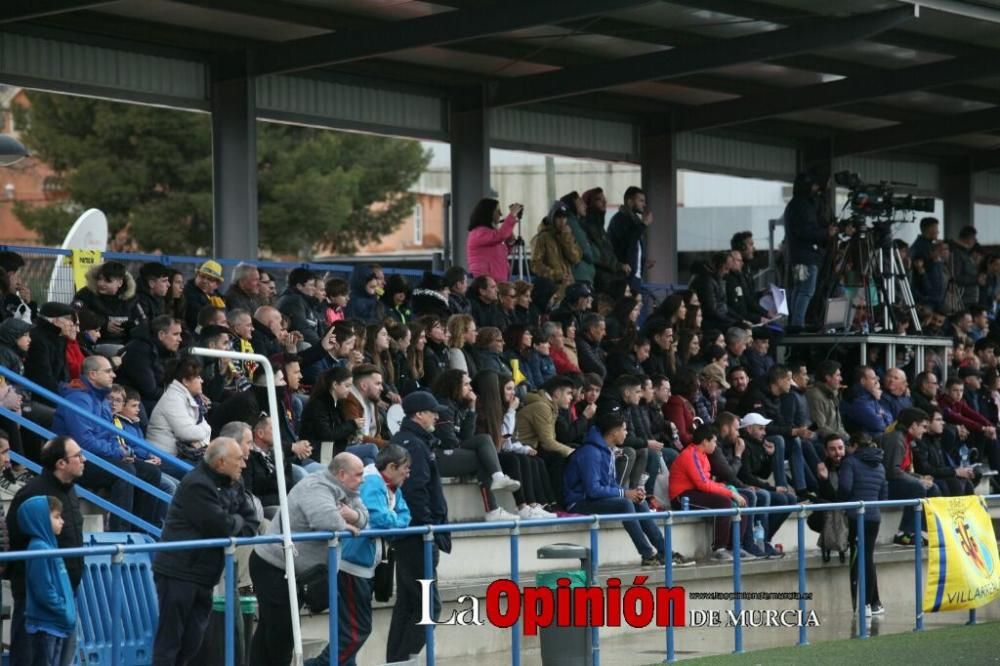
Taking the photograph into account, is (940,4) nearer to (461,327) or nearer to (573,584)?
(461,327)

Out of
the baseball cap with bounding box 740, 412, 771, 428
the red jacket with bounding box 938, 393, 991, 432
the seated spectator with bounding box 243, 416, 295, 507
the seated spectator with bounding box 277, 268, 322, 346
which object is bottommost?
the red jacket with bounding box 938, 393, 991, 432

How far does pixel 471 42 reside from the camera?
2278 cm

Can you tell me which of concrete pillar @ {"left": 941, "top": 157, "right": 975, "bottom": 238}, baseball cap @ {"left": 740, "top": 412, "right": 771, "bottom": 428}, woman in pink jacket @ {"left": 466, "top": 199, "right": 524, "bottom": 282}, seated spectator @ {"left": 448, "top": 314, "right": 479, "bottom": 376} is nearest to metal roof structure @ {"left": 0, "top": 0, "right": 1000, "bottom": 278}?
woman in pink jacket @ {"left": 466, "top": 199, "right": 524, "bottom": 282}

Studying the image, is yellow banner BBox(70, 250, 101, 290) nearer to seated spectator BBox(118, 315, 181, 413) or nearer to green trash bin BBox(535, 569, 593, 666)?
seated spectator BBox(118, 315, 181, 413)

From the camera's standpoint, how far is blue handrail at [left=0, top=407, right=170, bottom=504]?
12.4 m

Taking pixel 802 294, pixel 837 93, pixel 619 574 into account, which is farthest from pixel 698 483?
pixel 837 93

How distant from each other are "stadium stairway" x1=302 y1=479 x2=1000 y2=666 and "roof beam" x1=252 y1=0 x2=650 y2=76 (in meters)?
5.81

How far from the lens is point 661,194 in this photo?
1075 inches

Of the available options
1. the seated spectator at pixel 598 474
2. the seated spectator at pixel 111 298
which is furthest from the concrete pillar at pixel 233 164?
the seated spectator at pixel 598 474

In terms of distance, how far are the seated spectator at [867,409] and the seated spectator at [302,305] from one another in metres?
6.90

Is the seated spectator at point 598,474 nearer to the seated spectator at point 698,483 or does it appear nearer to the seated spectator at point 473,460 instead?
the seated spectator at point 473,460

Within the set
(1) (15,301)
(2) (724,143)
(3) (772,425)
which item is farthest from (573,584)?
(2) (724,143)

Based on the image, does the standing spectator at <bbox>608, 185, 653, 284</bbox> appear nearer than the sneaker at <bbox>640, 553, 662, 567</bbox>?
No

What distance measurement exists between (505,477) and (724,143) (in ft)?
47.3
